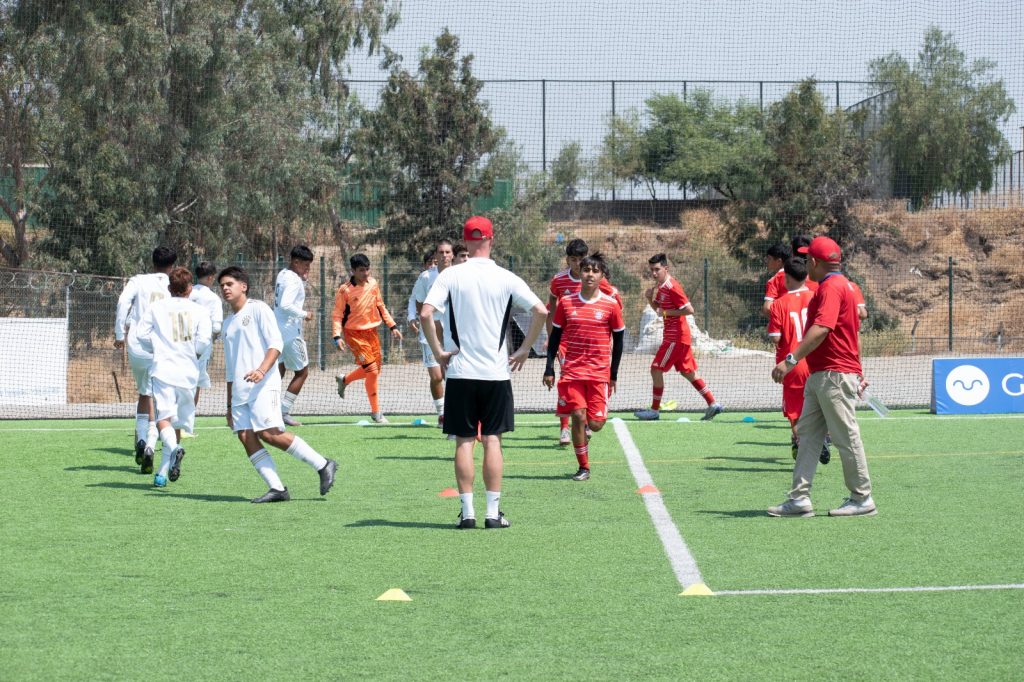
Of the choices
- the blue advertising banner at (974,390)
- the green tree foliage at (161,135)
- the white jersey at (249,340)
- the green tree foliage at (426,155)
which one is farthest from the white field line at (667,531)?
the green tree foliage at (161,135)

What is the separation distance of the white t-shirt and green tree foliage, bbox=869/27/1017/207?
23.6 metres

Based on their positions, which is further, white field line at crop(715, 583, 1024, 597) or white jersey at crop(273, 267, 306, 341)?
white jersey at crop(273, 267, 306, 341)

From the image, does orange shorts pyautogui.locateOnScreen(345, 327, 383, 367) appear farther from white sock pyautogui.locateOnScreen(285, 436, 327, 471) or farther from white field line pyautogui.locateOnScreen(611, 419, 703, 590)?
white sock pyautogui.locateOnScreen(285, 436, 327, 471)

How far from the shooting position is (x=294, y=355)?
14500mm

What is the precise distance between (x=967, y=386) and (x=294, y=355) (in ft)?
27.9

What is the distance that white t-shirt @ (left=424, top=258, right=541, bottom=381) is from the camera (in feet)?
25.8

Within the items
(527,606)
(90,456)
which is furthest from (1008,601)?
(90,456)

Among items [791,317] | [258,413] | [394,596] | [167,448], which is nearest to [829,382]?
[791,317]

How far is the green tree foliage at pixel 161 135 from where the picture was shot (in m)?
29.5

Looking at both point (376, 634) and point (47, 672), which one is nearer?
point (47, 672)

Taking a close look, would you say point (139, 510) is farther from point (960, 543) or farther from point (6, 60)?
point (6, 60)

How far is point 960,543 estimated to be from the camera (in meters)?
7.34

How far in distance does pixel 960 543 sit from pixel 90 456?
8.44 meters

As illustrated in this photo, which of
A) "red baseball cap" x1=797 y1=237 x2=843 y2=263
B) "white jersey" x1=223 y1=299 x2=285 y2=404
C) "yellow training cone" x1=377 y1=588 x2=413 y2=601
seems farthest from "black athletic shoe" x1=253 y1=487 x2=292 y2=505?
"red baseball cap" x1=797 y1=237 x2=843 y2=263
